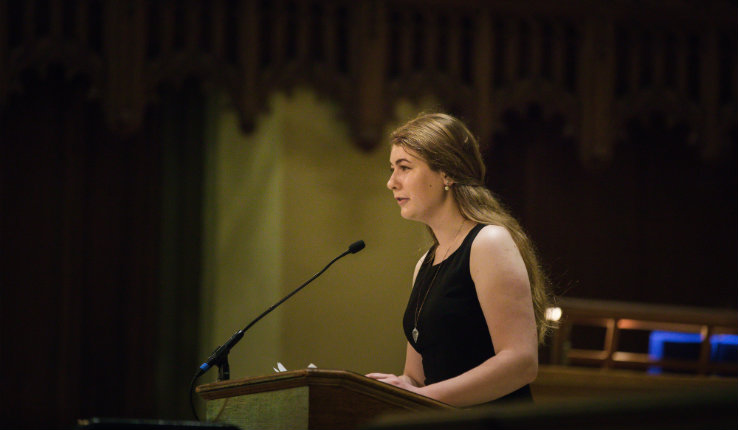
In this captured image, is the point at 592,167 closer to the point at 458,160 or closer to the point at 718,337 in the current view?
the point at 718,337

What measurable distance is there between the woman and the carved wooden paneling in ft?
8.48

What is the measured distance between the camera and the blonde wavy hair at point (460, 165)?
2.85 m

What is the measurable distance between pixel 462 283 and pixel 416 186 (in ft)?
1.11

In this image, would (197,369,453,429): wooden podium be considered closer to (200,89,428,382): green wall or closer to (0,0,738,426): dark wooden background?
(200,89,428,382): green wall

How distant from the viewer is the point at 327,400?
2170 mm

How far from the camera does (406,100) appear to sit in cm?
562

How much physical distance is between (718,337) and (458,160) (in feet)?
9.82

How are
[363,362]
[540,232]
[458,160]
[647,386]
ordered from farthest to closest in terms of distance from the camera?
[540,232] < [363,362] < [647,386] < [458,160]

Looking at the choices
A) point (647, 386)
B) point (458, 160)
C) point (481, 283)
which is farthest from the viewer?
point (647, 386)

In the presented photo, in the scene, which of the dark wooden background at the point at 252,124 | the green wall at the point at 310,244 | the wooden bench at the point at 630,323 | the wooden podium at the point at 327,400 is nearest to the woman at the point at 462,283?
the wooden podium at the point at 327,400

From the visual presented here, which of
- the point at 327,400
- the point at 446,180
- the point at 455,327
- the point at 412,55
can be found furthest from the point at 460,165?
the point at 412,55

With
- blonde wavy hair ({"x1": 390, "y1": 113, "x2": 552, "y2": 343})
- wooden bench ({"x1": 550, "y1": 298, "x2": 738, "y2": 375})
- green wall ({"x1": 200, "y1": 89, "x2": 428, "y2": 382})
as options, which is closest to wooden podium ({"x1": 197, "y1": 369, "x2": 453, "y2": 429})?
blonde wavy hair ({"x1": 390, "y1": 113, "x2": 552, "y2": 343})

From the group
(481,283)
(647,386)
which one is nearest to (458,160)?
(481,283)

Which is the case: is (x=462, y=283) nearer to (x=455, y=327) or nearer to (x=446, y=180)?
(x=455, y=327)
